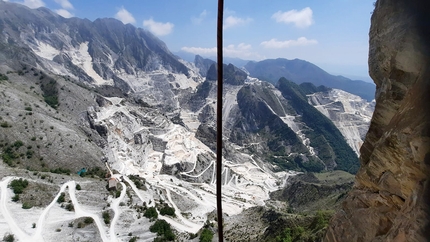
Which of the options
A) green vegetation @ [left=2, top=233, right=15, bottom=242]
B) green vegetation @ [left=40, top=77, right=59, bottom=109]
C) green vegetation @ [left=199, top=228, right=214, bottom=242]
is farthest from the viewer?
green vegetation @ [left=40, top=77, right=59, bottom=109]

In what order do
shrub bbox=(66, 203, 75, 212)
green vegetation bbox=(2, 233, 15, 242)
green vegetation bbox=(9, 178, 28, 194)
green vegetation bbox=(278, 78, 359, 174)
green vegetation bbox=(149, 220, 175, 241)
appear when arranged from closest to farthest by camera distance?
green vegetation bbox=(2, 233, 15, 242), green vegetation bbox=(149, 220, 175, 241), green vegetation bbox=(9, 178, 28, 194), shrub bbox=(66, 203, 75, 212), green vegetation bbox=(278, 78, 359, 174)

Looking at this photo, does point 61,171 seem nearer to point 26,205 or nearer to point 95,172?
point 95,172

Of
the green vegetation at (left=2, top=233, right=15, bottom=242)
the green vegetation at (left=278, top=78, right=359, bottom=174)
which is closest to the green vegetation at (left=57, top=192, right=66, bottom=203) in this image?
the green vegetation at (left=2, top=233, right=15, bottom=242)

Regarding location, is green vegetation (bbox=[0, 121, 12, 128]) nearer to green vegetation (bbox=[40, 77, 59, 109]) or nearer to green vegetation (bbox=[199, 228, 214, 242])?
green vegetation (bbox=[40, 77, 59, 109])

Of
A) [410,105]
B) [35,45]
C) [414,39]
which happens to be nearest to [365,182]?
[410,105]

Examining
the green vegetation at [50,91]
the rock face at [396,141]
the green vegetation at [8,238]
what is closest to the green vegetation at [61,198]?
the green vegetation at [8,238]

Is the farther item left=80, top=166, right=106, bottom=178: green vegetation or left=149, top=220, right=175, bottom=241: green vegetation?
left=80, top=166, right=106, bottom=178: green vegetation
